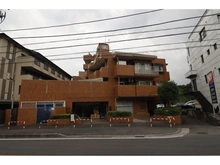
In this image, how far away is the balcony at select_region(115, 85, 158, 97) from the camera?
790 inches

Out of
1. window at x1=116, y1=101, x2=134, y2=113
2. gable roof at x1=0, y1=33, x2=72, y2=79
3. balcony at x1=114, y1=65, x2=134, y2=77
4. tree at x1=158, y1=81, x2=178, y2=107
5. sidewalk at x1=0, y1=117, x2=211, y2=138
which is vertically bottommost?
sidewalk at x1=0, y1=117, x2=211, y2=138

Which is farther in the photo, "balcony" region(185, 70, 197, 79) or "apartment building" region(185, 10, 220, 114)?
"balcony" region(185, 70, 197, 79)

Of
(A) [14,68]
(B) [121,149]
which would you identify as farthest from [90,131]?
(A) [14,68]

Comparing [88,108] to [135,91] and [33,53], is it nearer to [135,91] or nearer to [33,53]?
[135,91]

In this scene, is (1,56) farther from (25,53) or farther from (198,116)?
(198,116)

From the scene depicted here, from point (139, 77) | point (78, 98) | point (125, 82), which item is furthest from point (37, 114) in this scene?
point (139, 77)

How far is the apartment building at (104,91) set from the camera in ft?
60.1

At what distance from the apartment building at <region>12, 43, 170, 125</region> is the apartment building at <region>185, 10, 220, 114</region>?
5.70 m

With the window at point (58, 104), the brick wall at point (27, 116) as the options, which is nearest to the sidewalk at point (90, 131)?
the brick wall at point (27, 116)

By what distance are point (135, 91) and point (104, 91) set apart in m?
4.84

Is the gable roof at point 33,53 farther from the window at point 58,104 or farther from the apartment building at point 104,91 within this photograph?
the window at point 58,104

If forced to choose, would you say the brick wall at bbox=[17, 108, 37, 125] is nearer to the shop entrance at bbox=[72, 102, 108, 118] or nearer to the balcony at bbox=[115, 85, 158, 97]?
the shop entrance at bbox=[72, 102, 108, 118]

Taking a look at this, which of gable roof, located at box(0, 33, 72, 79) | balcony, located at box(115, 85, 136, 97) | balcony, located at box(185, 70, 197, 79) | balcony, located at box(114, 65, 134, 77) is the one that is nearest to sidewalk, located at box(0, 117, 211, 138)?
balcony, located at box(115, 85, 136, 97)

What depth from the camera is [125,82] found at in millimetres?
22547
